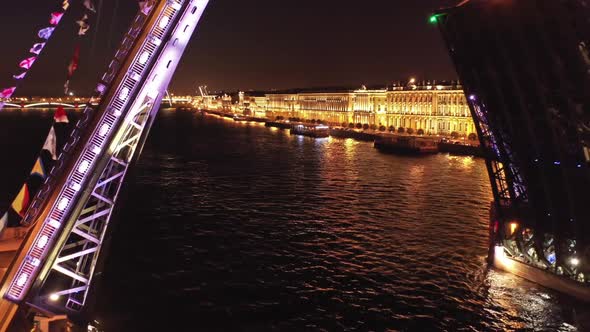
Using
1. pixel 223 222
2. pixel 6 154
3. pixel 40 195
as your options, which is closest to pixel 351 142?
pixel 6 154

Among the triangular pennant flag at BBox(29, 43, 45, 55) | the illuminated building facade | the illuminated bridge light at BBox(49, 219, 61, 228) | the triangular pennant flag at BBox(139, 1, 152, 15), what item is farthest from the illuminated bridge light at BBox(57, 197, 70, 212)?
the illuminated building facade

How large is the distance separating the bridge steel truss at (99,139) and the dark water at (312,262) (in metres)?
7.29

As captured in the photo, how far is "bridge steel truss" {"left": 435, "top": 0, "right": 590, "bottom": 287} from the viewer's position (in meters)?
15.3

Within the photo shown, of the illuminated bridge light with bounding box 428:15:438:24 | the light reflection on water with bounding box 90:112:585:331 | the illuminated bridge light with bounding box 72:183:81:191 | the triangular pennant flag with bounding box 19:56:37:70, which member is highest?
the illuminated bridge light with bounding box 428:15:438:24

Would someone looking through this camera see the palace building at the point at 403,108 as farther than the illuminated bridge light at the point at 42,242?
Yes

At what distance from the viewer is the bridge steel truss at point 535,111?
601 inches

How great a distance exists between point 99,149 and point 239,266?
14.6 metres

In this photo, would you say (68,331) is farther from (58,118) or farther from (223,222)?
(223,222)

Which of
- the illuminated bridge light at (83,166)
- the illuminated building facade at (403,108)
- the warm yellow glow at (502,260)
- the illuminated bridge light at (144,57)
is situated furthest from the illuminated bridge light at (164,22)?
the illuminated building facade at (403,108)

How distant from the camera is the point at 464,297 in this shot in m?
20.2

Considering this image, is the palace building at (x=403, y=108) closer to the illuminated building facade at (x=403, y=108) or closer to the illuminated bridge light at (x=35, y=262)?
the illuminated building facade at (x=403, y=108)

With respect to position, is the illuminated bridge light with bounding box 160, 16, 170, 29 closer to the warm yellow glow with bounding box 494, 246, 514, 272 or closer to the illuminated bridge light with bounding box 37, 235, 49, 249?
the illuminated bridge light with bounding box 37, 235, 49, 249

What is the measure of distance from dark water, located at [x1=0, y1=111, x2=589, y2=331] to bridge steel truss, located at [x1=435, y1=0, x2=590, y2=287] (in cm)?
220

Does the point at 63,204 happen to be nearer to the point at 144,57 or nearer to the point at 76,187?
the point at 76,187
